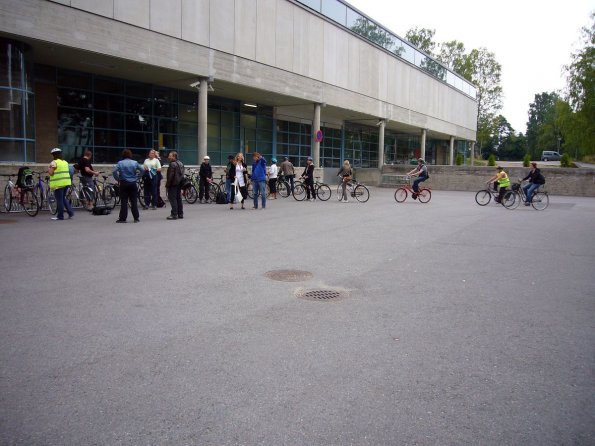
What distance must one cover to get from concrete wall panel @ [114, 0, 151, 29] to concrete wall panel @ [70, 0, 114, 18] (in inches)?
8.6

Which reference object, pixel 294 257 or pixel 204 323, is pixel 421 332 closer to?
pixel 204 323

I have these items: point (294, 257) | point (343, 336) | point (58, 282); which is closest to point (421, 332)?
point (343, 336)

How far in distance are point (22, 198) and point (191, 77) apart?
10229 mm

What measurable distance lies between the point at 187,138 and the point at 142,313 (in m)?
22.0

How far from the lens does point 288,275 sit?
7215mm

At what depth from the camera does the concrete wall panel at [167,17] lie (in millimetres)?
19547

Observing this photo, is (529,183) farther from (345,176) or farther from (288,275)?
(288,275)

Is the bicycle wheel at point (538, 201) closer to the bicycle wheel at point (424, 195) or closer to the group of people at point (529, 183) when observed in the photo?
the group of people at point (529, 183)

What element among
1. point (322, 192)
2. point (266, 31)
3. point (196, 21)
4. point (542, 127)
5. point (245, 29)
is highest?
point (542, 127)

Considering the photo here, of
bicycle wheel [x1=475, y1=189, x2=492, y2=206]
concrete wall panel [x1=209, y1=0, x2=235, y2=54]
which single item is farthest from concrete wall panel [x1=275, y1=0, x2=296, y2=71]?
bicycle wheel [x1=475, y1=189, x2=492, y2=206]

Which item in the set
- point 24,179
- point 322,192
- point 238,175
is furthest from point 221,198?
point 24,179

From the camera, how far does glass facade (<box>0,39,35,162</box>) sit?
51.0 feet

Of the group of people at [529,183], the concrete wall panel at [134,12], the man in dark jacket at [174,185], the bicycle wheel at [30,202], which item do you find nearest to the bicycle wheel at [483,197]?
the group of people at [529,183]

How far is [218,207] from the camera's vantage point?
17.8 metres
